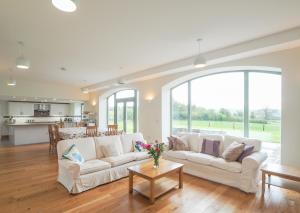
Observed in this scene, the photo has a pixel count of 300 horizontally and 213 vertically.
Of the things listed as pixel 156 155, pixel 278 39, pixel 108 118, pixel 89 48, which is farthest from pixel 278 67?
pixel 108 118

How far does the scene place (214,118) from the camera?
217 inches

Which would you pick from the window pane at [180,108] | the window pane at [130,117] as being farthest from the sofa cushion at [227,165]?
the window pane at [130,117]

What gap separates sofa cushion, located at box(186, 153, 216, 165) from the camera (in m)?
3.63

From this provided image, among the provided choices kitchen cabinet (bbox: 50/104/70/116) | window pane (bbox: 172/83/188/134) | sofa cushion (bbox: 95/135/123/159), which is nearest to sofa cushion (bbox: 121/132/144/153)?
sofa cushion (bbox: 95/135/123/159)

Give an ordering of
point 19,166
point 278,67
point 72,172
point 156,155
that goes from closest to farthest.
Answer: point 72,172
point 156,155
point 278,67
point 19,166

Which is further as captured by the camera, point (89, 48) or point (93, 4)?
point (89, 48)

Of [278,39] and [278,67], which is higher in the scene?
[278,39]

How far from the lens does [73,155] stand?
3.28 m

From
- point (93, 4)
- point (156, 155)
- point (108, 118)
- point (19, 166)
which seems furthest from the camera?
point (108, 118)

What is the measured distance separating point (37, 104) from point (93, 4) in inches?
373

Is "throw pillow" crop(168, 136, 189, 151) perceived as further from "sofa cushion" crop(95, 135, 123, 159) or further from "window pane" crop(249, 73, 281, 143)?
"window pane" crop(249, 73, 281, 143)

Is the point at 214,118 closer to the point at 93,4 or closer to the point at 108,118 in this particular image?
the point at 93,4

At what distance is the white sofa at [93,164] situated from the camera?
2988 mm

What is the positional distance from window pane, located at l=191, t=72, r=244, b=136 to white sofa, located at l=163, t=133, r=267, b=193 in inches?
51.0
